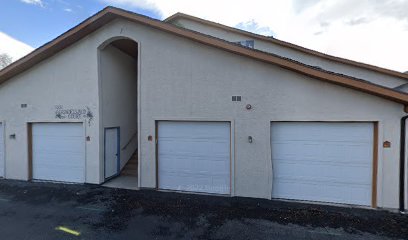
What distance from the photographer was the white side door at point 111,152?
28.3 ft

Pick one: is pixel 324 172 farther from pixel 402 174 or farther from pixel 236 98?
pixel 236 98

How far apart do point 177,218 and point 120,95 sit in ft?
19.5

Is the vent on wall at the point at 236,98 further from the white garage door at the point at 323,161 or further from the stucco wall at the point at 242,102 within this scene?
the white garage door at the point at 323,161

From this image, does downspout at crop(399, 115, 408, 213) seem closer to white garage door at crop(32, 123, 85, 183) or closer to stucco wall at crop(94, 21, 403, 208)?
stucco wall at crop(94, 21, 403, 208)

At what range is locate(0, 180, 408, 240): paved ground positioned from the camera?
16.1 ft

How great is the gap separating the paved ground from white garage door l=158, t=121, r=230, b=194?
484mm

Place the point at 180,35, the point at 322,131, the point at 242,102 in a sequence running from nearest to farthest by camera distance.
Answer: the point at 322,131
the point at 242,102
the point at 180,35

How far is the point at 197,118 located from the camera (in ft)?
24.0

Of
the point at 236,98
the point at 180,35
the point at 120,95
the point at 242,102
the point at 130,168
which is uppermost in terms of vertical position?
the point at 180,35

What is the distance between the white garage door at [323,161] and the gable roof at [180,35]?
110 centimetres

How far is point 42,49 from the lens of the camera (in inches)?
322

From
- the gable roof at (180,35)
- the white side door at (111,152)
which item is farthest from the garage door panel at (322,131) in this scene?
the white side door at (111,152)

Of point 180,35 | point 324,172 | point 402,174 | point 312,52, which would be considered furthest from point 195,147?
point 312,52

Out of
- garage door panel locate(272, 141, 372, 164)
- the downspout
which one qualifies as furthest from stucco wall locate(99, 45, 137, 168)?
the downspout
